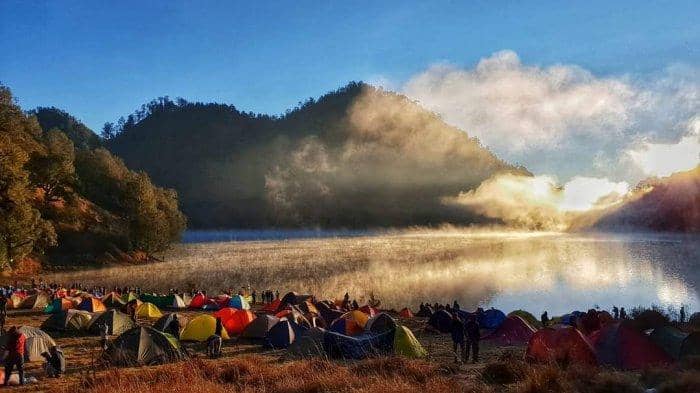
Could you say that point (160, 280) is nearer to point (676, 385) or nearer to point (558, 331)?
point (558, 331)

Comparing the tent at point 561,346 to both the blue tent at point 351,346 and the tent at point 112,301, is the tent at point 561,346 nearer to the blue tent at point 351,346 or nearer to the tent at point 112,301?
the blue tent at point 351,346

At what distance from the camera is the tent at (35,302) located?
116 feet

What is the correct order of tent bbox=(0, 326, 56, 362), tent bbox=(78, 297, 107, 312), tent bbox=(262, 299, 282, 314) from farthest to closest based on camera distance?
tent bbox=(262, 299, 282, 314)
tent bbox=(78, 297, 107, 312)
tent bbox=(0, 326, 56, 362)

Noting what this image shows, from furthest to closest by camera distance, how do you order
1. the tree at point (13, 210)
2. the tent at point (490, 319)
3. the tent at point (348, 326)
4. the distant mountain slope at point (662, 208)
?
the distant mountain slope at point (662, 208) → the tree at point (13, 210) → the tent at point (490, 319) → the tent at point (348, 326)

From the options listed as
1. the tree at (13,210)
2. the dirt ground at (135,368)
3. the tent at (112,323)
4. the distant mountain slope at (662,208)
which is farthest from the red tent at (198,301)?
the distant mountain slope at (662,208)

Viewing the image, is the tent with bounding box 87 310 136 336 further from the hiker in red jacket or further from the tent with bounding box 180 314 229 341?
the hiker in red jacket

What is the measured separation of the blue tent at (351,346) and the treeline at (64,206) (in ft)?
141

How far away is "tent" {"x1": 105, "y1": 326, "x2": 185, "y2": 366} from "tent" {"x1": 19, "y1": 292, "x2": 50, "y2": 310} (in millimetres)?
21332

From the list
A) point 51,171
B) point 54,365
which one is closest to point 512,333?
point 54,365

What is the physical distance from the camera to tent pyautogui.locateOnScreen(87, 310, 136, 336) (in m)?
24.8

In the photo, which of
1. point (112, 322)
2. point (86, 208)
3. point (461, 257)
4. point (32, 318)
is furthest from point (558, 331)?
point (86, 208)

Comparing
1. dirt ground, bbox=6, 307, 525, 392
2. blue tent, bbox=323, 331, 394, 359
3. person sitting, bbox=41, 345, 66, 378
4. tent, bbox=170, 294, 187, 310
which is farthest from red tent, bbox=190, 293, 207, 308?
person sitting, bbox=41, 345, 66, 378

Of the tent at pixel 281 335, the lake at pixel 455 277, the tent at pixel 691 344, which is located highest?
the tent at pixel 691 344

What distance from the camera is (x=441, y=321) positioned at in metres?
28.5
